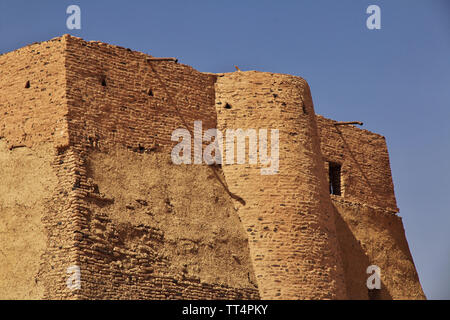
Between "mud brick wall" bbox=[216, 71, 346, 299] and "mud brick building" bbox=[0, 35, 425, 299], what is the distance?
0.03m

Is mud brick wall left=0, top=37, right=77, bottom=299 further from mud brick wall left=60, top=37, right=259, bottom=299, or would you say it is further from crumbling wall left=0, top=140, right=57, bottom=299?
mud brick wall left=60, top=37, right=259, bottom=299

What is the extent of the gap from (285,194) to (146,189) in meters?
3.44

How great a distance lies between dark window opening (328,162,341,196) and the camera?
30938mm

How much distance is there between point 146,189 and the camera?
25172mm

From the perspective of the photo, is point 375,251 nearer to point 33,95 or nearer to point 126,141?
point 126,141

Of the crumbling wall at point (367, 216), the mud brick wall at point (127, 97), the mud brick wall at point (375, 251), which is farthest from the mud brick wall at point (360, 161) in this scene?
the mud brick wall at point (127, 97)

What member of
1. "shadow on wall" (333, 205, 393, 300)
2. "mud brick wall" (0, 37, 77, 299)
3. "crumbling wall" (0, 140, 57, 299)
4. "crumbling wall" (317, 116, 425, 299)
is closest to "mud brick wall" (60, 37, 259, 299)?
"mud brick wall" (0, 37, 77, 299)

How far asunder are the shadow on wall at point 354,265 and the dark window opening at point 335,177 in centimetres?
110

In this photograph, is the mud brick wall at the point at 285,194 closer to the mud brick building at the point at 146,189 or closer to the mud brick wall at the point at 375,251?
the mud brick building at the point at 146,189

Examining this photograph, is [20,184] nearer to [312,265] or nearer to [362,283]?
[312,265]

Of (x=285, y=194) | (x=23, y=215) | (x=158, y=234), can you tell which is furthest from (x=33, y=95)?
(x=285, y=194)

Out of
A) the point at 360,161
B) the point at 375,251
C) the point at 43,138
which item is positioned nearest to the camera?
the point at 43,138

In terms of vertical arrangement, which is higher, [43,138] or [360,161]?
[360,161]

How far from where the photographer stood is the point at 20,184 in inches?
966
